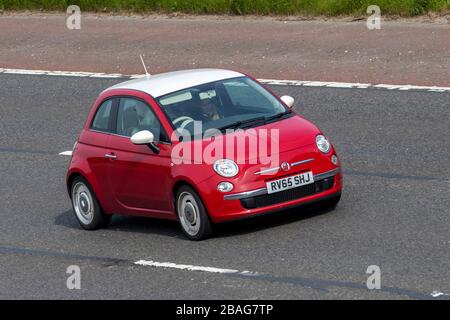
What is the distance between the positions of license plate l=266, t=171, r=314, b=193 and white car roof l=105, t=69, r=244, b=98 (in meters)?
1.71

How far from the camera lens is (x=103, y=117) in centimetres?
1353

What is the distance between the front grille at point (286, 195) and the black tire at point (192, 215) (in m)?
0.42

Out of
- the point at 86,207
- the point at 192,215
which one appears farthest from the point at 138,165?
the point at 86,207

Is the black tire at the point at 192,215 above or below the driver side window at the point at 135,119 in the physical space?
below

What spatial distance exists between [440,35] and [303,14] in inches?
145

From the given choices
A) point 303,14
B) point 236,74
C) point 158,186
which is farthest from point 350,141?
point 303,14

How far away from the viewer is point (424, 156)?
48.2 ft

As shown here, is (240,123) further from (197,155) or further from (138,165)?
(138,165)

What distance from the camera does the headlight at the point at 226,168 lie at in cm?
1193

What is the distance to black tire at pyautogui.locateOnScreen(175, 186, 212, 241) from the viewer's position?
473 inches

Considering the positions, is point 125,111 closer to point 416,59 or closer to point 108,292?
point 108,292

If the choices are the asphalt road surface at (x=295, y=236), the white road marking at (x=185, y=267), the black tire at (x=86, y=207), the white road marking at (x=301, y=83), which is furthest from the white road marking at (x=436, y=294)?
the white road marking at (x=301, y=83)

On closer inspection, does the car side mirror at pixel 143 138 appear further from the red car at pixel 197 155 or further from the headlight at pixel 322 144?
the headlight at pixel 322 144

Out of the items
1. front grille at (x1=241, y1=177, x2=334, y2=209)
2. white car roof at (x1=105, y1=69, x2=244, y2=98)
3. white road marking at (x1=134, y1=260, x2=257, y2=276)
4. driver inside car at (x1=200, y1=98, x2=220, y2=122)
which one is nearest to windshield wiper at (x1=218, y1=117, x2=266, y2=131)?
driver inside car at (x1=200, y1=98, x2=220, y2=122)
